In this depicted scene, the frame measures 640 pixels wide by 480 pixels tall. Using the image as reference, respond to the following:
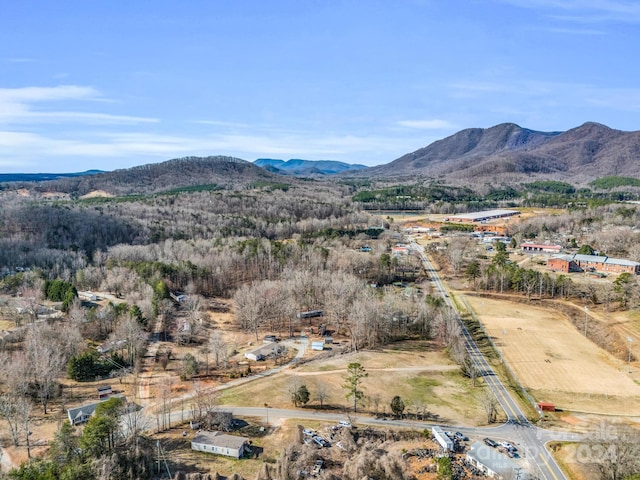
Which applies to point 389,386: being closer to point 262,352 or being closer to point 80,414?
point 262,352

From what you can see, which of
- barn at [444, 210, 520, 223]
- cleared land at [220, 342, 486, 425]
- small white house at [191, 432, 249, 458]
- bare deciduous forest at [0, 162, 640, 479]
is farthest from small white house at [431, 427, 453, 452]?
barn at [444, 210, 520, 223]

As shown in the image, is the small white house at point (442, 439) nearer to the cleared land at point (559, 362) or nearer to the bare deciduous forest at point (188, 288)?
the bare deciduous forest at point (188, 288)

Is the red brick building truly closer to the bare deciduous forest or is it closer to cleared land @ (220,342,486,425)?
the bare deciduous forest

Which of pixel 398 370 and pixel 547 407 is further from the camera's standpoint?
pixel 398 370

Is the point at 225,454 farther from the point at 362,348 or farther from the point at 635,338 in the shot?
the point at 635,338

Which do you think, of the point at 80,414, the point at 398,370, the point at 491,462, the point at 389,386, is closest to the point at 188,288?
the point at 80,414
